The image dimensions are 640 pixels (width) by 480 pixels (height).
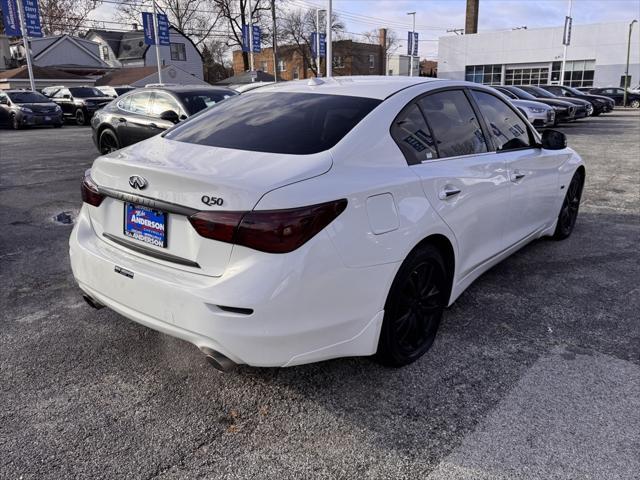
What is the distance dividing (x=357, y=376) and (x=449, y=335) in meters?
0.83

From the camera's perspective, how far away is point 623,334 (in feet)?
11.6

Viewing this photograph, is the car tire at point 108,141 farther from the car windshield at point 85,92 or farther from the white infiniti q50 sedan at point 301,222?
the car windshield at point 85,92

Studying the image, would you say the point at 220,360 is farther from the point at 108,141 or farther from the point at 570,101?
the point at 570,101

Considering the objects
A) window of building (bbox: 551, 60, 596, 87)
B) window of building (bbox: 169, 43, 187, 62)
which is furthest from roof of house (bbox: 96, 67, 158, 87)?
window of building (bbox: 551, 60, 596, 87)

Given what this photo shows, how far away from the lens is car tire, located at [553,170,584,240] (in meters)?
5.42

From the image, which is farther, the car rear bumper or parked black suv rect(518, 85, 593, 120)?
parked black suv rect(518, 85, 593, 120)

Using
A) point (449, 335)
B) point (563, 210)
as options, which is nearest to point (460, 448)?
point (449, 335)

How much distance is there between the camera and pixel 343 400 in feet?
9.25

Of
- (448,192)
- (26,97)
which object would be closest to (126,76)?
(26,97)

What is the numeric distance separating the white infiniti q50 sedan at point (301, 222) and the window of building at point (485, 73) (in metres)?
56.5

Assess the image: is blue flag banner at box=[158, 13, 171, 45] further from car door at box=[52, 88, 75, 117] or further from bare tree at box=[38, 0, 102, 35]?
bare tree at box=[38, 0, 102, 35]

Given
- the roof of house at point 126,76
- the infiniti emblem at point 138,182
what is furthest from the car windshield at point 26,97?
the infiniti emblem at point 138,182

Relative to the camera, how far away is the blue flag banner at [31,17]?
2826 cm

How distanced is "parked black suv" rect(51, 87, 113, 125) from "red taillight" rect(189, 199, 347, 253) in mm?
23531
